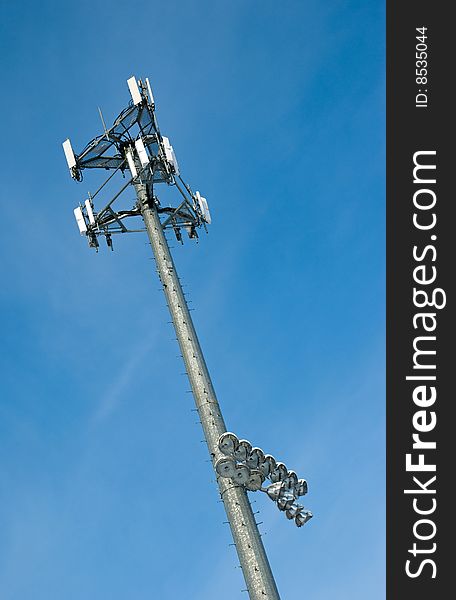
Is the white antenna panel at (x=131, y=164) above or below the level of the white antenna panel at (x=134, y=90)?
below

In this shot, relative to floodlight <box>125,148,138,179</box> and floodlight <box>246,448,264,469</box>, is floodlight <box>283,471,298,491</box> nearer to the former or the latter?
floodlight <box>246,448,264,469</box>

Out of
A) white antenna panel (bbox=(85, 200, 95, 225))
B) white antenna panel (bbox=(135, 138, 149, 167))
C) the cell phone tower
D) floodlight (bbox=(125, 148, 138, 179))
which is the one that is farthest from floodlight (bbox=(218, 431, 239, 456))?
white antenna panel (bbox=(85, 200, 95, 225))

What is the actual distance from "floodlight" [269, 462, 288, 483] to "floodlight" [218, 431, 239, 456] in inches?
60.7

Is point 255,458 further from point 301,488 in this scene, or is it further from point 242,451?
point 301,488

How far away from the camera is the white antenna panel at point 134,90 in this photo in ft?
91.1

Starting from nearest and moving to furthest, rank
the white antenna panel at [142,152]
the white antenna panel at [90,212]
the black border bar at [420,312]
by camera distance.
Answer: the black border bar at [420,312] → the white antenna panel at [142,152] → the white antenna panel at [90,212]

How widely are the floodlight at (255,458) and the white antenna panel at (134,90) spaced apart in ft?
42.6

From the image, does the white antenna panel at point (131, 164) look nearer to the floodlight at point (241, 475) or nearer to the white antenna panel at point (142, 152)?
the white antenna panel at point (142, 152)

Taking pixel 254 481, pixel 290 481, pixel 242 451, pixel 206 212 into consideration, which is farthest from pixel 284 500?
pixel 206 212

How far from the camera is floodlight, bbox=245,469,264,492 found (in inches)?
832

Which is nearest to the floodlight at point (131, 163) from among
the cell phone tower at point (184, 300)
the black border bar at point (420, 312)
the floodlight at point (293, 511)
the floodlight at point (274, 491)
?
the cell phone tower at point (184, 300)

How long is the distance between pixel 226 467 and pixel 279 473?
1755 millimetres

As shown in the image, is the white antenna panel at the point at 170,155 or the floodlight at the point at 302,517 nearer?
the floodlight at the point at 302,517

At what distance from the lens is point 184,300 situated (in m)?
25.0
